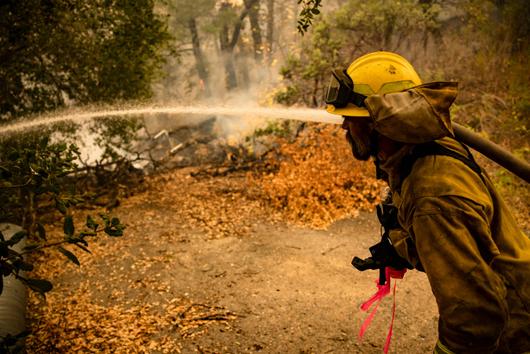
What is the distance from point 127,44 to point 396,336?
23.7ft

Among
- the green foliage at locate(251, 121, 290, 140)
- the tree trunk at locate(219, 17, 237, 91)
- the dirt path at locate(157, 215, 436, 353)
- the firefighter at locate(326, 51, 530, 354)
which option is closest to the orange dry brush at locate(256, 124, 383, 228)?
the dirt path at locate(157, 215, 436, 353)

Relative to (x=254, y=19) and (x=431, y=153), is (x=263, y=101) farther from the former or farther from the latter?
(x=254, y=19)

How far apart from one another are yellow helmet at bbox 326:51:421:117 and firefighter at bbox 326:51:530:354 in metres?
0.29

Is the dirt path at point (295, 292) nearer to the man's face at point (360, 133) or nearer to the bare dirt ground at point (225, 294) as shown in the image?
the bare dirt ground at point (225, 294)

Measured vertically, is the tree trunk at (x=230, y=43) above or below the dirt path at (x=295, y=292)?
above

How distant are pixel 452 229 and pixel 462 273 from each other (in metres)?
0.17

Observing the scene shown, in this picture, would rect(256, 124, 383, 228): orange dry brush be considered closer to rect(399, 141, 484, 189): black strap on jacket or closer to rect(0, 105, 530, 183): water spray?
rect(0, 105, 530, 183): water spray

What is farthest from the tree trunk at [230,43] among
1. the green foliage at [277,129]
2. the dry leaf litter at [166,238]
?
the dry leaf litter at [166,238]

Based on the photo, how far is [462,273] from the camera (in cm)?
145

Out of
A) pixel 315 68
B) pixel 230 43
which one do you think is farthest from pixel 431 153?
pixel 230 43

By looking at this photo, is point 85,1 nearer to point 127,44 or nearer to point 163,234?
point 127,44

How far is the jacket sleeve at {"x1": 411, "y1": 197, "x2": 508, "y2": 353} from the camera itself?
144 cm

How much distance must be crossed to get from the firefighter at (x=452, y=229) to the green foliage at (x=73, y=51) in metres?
6.70

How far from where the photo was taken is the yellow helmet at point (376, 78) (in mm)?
2064
